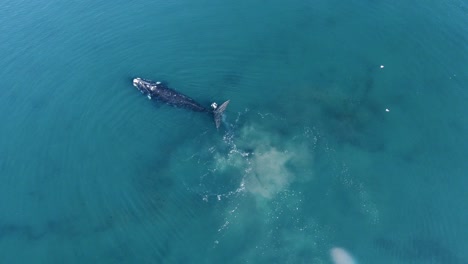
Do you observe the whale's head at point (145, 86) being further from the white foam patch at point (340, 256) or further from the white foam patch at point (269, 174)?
the white foam patch at point (340, 256)

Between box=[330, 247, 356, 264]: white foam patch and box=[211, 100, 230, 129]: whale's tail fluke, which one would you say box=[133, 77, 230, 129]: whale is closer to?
box=[211, 100, 230, 129]: whale's tail fluke

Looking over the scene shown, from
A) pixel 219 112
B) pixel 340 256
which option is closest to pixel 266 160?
pixel 219 112

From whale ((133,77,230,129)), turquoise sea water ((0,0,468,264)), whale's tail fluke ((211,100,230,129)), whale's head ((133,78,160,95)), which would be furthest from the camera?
whale's head ((133,78,160,95))

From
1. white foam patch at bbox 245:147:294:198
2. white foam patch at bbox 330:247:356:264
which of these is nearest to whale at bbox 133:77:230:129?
white foam patch at bbox 245:147:294:198

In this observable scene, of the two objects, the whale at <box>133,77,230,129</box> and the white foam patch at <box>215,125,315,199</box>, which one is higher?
the whale at <box>133,77,230,129</box>

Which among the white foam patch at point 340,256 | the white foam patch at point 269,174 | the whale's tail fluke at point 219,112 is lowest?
the white foam patch at point 340,256

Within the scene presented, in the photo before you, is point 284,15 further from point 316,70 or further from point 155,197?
point 155,197

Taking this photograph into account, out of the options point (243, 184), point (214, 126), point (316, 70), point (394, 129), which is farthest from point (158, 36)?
point (394, 129)

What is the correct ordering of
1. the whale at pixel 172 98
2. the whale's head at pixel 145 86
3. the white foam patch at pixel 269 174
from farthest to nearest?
the whale's head at pixel 145 86 → the whale at pixel 172 98 → the white foam patch at pixel 269 174

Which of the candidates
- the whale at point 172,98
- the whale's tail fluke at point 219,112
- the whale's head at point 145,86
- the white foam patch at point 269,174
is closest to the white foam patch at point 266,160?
the white foam patch at point 269,174

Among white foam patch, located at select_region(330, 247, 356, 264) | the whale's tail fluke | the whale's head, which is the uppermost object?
the whale's head
